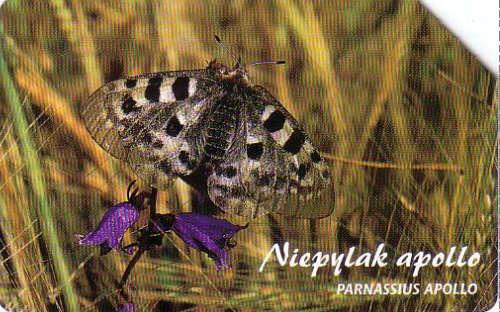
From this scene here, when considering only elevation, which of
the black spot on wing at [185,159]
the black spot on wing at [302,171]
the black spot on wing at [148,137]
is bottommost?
the black spot on wing at [302,171]

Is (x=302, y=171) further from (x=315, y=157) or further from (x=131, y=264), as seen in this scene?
(x=131, y=264)

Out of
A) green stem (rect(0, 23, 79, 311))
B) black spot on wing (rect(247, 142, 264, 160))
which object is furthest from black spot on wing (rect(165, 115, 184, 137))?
green stem (rect(0, 23, 79, 311))

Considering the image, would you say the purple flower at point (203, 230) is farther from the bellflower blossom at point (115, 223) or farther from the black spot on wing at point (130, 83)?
the black spot on wing at point (130, 83)

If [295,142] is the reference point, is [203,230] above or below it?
below

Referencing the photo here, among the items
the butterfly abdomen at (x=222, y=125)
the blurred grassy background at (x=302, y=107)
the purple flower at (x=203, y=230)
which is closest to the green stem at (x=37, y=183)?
the blurred grassy background at (x=302, y=107)

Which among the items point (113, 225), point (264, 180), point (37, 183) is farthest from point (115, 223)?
point (264, 180)

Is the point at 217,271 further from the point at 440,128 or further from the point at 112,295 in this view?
the point at 440,128

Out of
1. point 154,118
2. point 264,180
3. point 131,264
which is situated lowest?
point 131,264
